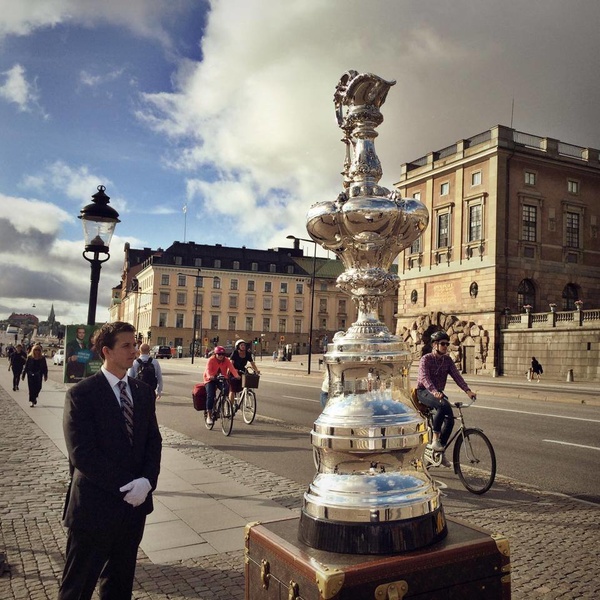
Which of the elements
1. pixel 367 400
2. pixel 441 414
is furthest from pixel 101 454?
pixel 441 414

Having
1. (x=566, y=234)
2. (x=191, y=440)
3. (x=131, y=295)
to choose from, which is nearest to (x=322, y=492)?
(x=191, y=440)

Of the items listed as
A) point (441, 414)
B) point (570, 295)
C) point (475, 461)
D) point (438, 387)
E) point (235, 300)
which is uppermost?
point (235, 300)

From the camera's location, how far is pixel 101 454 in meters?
3.01

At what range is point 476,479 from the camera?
7.14 meters

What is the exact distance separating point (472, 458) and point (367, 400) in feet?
19.2

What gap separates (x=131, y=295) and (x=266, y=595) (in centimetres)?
11470

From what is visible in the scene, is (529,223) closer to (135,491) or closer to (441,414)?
(441,414)

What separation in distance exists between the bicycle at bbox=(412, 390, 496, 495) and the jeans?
3.4 inches

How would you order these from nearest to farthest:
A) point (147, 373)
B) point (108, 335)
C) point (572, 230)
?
point (108, 335) < point (147, 373) < point (572, 230)

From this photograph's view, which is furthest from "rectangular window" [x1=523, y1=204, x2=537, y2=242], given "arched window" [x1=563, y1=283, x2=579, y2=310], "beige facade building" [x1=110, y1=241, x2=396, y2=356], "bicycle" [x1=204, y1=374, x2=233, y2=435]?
"beige facade building" [x1=110, y1=241, x2=396, y2=356]

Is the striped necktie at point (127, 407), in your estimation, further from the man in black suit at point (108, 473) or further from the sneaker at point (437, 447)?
the sneaker at point (437, 447)

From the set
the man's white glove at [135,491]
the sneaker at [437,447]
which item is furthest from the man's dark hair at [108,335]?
the sneaker at [437,447]

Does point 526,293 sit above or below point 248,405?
above

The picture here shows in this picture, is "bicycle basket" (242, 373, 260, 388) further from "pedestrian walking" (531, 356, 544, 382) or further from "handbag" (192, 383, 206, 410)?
"pedestrian walking" (531, 356, 544, 382)
